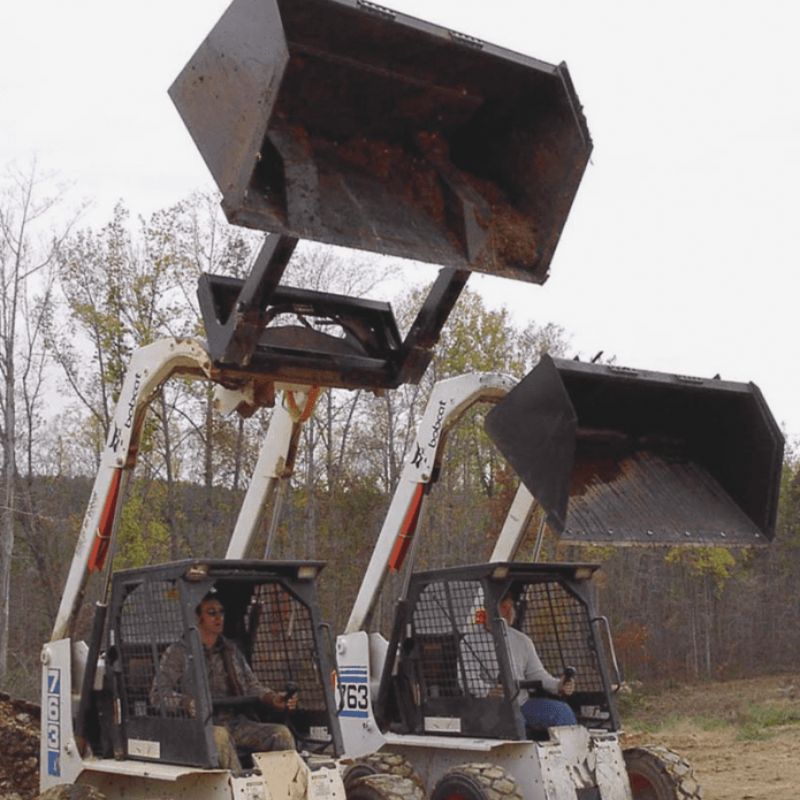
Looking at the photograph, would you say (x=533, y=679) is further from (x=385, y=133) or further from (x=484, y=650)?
(x=385, y=133)

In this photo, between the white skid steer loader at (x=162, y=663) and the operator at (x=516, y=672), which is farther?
the operator at (x=516, y=672)

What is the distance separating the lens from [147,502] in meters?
28.4

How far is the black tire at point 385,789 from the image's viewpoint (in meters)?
8.45

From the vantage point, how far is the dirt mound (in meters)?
10.2

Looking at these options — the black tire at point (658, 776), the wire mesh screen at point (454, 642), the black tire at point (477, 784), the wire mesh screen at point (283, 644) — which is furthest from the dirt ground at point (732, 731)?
the wire mesh screen at point (283, 644)

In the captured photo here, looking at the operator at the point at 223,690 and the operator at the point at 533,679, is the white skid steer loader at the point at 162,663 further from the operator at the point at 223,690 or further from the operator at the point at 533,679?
the operator at the point at 533,679

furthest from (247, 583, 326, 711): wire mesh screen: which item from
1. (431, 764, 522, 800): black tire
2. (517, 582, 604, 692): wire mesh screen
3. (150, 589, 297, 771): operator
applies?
(517, 582, 604, 692): wire mesh screen

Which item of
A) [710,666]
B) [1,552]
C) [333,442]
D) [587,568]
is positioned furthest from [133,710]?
[710,666]

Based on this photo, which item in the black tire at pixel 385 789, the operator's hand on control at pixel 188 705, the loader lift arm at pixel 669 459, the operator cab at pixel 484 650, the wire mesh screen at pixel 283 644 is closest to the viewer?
the operator's hand on control at pixel 188 705

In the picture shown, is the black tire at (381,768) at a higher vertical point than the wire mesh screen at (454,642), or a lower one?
lower

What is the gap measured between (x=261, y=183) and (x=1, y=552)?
19.2 metres

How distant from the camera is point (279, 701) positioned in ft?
25.2

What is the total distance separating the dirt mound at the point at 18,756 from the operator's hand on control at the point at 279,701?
3319mm

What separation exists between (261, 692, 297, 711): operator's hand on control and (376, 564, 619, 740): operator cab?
1.58 meters
